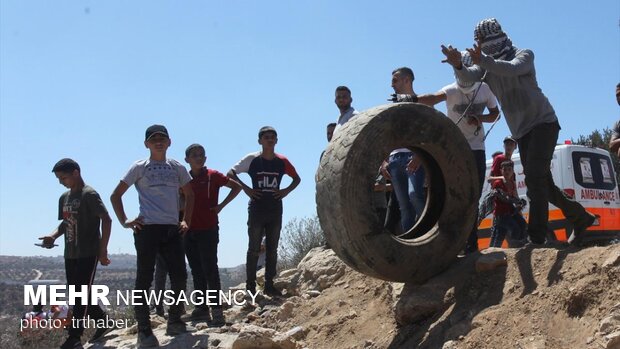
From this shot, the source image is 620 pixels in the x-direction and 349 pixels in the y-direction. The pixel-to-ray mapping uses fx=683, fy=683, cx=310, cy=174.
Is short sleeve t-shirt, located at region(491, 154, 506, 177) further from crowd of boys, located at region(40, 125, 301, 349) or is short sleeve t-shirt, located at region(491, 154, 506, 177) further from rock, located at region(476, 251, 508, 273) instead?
rock, located at region(476, 251, 508, 273)

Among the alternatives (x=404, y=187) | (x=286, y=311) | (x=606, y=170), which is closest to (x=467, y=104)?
(x=404, y=187)

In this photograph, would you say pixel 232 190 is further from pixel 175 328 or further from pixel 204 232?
pixel 175 328

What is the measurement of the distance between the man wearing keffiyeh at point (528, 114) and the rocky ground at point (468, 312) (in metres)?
0.38

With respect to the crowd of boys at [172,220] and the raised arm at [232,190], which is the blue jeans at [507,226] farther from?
the raised arm at [232,190]

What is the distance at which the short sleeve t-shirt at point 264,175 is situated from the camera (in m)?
8.11

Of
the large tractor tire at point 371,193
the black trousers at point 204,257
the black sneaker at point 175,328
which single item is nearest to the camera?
the large tractor tire at point 371,193

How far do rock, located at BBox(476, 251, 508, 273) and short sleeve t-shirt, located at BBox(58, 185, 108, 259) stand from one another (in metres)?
3.88

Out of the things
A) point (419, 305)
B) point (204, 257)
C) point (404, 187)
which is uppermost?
point (404, 187)

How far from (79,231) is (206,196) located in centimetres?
144

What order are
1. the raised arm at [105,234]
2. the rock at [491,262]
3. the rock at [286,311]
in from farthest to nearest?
1. the raised arm at [105,234]
2. the rock at [286,311]
3. the rock at [491,262]

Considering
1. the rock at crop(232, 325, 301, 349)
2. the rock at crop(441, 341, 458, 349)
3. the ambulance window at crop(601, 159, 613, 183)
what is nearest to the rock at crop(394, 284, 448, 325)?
the rock at crop(441, 341, 458, 349)

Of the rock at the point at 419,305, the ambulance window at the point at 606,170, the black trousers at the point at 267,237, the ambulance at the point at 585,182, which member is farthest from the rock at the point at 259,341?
the ambulance window at the point at 606,170

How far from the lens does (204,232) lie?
7562mm

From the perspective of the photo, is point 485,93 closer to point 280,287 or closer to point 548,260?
point 548,260
